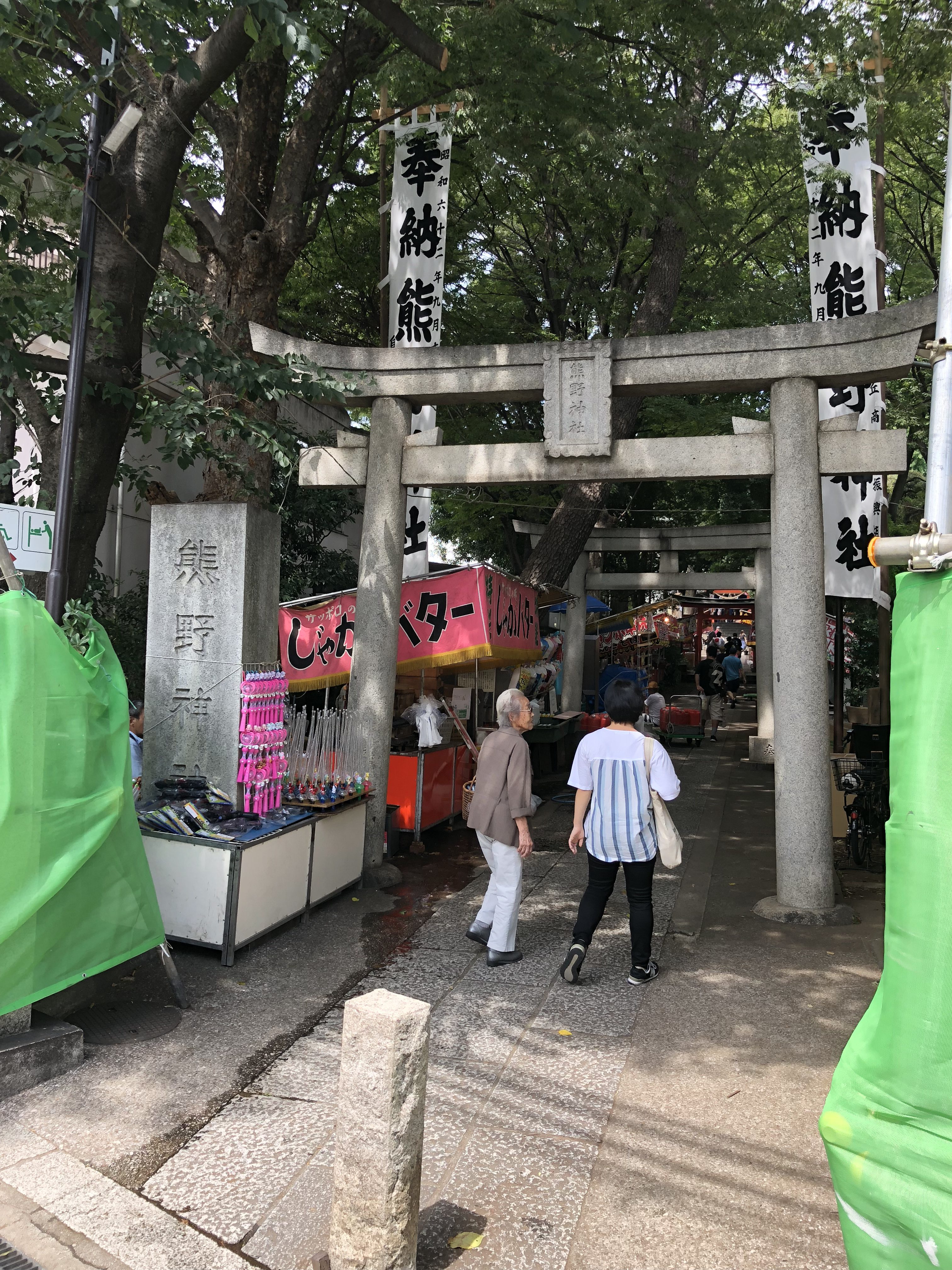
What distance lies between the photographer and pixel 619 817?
223 inches

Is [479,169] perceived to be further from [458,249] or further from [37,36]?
[37,36]

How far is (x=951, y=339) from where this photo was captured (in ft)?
8.75

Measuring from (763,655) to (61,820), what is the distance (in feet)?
50.4

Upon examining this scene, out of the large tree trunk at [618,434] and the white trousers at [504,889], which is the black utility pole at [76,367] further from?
the large tree trunk at [618,434]

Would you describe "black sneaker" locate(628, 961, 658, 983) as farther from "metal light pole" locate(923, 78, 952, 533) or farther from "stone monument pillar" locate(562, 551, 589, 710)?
"stone monument pillar" locate(562, 551, 589, 710)

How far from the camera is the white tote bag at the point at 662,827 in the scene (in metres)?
5.59

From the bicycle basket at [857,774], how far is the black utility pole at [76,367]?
7065mm

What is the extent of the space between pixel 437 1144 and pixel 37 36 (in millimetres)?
8874

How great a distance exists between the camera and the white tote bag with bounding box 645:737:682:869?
18.3ft

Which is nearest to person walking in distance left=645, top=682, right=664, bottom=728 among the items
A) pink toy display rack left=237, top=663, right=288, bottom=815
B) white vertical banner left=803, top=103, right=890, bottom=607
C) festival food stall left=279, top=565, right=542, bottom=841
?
white vertical banner left=803, top=103, right=890, bottom=607

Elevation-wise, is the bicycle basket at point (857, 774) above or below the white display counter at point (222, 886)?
above

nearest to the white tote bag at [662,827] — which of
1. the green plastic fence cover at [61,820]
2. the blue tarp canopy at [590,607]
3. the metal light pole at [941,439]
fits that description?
the green plastic fence cover at [61,820]

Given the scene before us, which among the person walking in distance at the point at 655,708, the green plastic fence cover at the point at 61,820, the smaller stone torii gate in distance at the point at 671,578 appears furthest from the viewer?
the person walking in distance at the point at 655,708

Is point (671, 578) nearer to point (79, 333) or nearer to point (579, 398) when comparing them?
point (579, 398)
